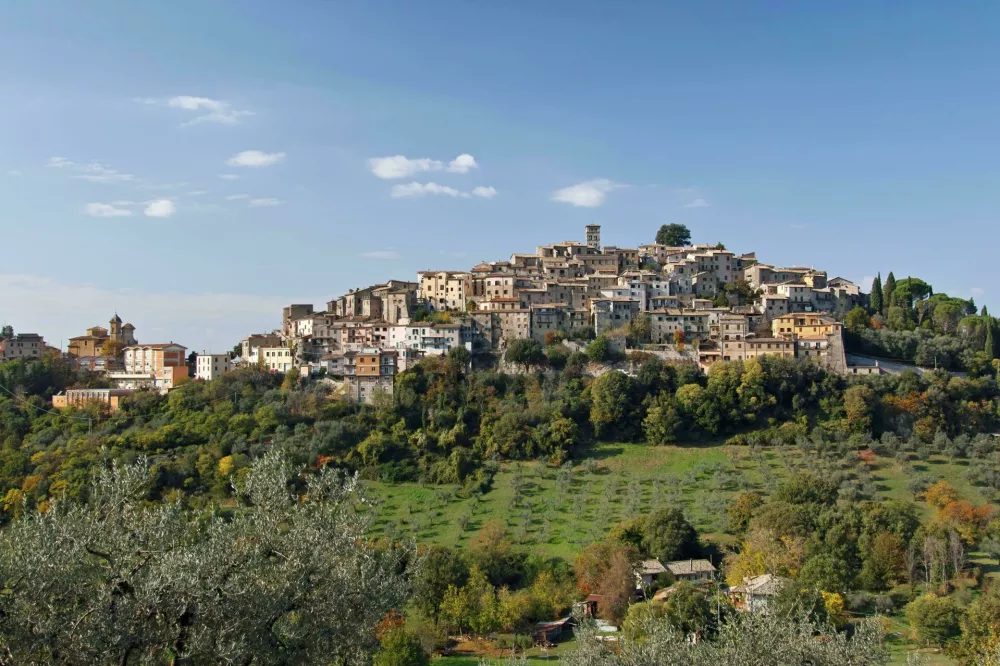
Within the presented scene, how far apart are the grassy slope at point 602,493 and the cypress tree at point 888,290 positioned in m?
21.5

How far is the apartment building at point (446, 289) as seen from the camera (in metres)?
66.1

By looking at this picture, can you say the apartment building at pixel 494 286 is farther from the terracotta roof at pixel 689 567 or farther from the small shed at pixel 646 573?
the small shed at pixel 646 573

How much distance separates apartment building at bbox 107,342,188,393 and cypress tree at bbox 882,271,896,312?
50252 mm

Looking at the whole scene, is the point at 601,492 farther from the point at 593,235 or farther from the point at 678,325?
the point at 593,235

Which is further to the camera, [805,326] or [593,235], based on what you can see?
[593,235]

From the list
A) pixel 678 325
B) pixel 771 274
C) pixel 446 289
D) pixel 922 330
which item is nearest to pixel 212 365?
pixel 446 289

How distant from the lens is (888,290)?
215 feet

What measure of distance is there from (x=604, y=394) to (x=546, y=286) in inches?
596

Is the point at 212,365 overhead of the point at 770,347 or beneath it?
beneath

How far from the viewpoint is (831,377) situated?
51.6 m

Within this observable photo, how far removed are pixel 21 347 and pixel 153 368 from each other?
1124 cm

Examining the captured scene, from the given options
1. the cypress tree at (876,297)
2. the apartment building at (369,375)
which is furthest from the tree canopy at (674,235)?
the apartment building at (369,375)

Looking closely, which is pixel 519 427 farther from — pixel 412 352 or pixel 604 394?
pixel 412 352

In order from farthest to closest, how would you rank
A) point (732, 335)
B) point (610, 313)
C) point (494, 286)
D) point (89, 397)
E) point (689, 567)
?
point (494, 286) < point (610, 313) < point (732, 335) < point (89, 397) < point (689, 567)
